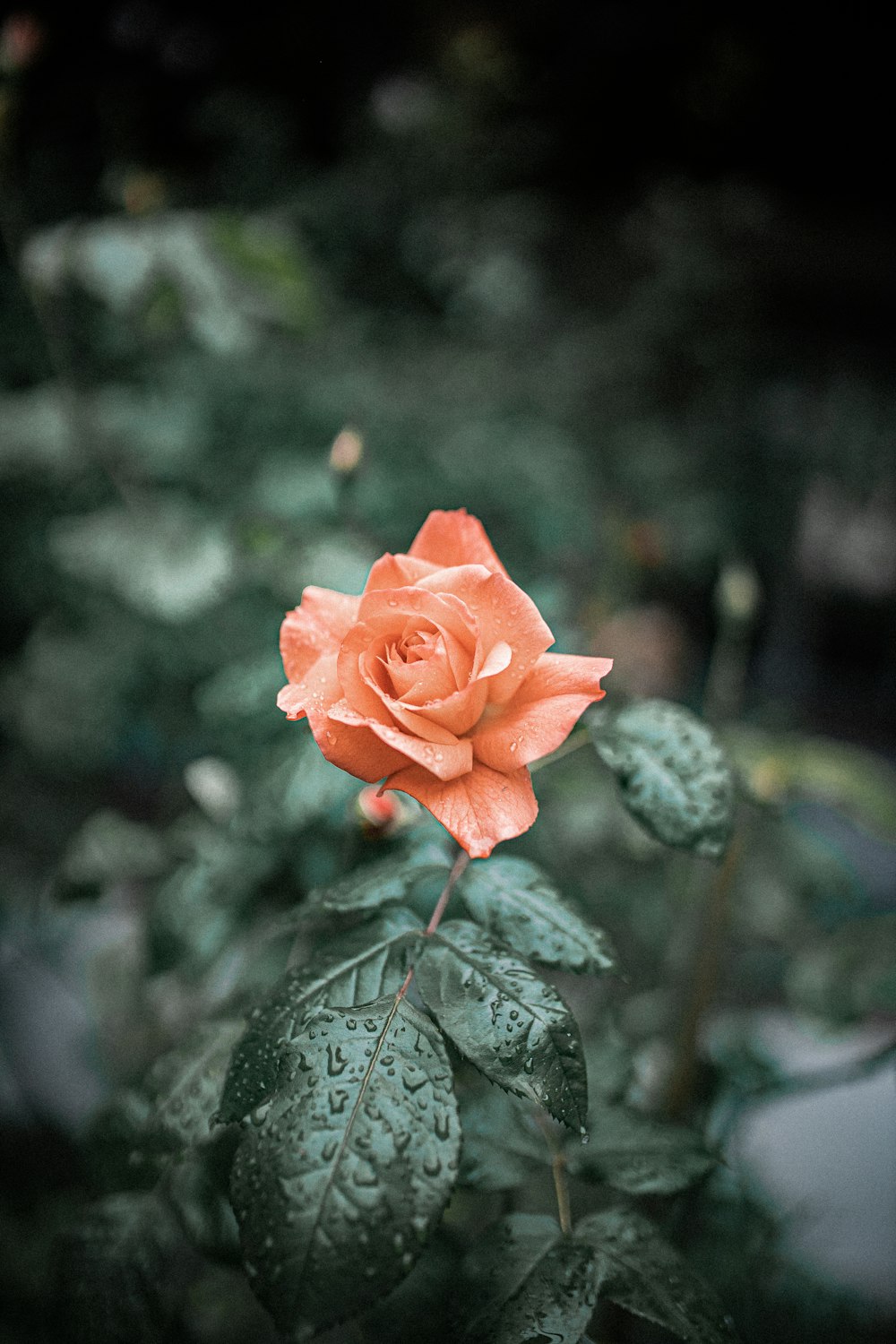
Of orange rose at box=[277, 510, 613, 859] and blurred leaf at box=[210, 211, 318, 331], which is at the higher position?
blurred leaf at box=[210, 211, 318, 331]

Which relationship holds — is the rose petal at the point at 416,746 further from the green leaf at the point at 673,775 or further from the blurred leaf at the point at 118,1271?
the blurred leaf at the point at 118,1271

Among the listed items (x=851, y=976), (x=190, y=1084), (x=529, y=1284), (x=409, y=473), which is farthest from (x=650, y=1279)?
(x=409, y=473)

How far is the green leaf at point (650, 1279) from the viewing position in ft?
1.25

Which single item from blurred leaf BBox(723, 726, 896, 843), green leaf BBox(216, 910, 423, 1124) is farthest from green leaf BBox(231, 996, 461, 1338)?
blurred leaf BBox(723, 726, 896, 843)

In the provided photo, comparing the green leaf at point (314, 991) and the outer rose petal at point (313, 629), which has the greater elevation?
the outer rose petal at point (313, 629)

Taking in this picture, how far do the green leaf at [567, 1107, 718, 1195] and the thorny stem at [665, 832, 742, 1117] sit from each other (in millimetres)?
230

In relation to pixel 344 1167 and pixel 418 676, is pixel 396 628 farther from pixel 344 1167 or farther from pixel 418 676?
pixel 344 1167

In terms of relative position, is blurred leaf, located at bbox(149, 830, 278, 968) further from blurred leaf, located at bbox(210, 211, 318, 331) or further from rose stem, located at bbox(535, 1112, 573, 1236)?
blurred leaf, located at bbox(210, 211, 318, 331)

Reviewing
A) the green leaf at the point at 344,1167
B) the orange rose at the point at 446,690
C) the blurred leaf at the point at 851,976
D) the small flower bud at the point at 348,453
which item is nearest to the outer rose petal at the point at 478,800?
the orange rose at the point at 446,690

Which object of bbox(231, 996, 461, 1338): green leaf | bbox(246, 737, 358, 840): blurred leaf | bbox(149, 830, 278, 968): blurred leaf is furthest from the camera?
bbox(149, 830, 278, 968): blurred leaf

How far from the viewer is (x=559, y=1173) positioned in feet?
1.54

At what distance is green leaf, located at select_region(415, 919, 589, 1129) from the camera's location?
0.36 meters

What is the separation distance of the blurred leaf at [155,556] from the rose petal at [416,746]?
543mm

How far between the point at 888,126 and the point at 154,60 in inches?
49.2
